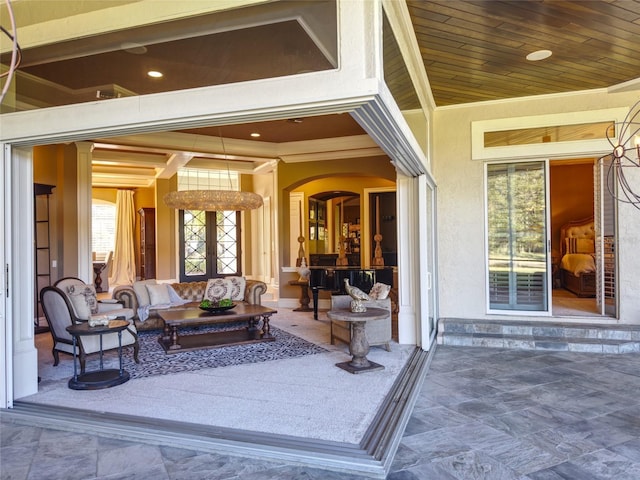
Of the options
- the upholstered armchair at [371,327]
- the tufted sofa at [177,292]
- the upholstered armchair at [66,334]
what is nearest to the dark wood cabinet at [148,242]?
the tufted sofa at [177,292]

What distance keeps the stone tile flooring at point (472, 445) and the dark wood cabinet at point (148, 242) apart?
326 inches

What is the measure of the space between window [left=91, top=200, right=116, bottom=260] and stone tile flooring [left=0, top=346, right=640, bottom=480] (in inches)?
417

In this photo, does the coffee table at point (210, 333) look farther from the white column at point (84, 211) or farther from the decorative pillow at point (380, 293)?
the white column at point (84, 211)

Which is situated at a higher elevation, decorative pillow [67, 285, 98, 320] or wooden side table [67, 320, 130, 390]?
decorative pillow [67, 285, 98, 320]

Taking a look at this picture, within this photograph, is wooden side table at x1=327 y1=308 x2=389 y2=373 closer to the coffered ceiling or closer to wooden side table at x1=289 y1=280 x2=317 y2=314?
the coffered ceiling

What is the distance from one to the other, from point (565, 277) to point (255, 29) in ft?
28.0

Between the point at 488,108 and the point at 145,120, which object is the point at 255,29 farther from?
the point at 488,108

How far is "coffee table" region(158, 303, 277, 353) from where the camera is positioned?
5.17 metres

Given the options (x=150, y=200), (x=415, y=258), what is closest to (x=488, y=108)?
(x=415, y=258)

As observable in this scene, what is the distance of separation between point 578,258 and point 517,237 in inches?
128

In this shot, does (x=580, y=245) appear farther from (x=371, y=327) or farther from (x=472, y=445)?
(x=472, y=445)

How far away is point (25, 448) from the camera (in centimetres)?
280

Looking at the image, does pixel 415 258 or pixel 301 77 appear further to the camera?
pixel 415 258

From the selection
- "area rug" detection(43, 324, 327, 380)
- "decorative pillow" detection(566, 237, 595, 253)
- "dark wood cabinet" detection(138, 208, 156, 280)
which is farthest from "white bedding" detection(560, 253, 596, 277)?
"dark wood cabinet" detection(138, 208, 156, 280)
